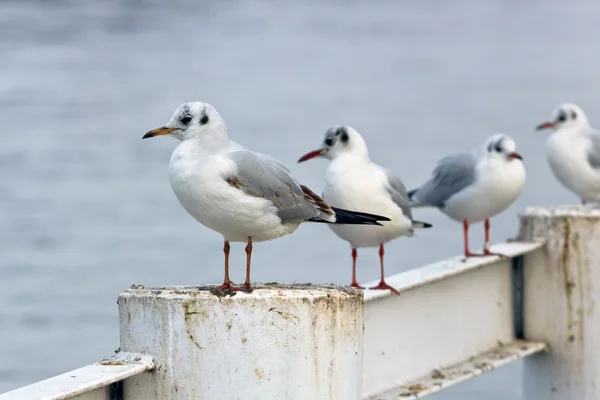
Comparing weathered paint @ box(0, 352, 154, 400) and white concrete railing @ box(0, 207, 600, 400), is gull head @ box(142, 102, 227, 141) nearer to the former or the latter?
white concrete railing @ box(0, 207, 600, 400)

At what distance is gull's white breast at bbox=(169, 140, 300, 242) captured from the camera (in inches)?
164

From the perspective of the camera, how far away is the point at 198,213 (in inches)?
166

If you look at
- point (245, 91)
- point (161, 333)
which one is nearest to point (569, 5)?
point (245, 91)

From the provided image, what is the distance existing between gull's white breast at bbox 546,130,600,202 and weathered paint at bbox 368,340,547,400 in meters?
4.11

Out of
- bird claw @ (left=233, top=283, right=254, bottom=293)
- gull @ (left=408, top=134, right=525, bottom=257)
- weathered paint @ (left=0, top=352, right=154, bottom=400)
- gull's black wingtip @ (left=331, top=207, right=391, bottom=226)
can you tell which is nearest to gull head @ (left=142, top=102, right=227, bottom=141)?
gull's black wingtip @ (left=331, top=207, right=391, bottom=226)

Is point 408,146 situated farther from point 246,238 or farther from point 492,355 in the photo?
point 246,238

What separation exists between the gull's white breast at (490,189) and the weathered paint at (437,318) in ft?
5.84

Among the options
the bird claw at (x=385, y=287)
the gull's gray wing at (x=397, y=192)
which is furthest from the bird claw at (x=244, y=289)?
the gull's gray wing at (x=397, y=192)

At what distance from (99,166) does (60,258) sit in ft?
18.4

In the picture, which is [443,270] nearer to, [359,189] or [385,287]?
[385,287]

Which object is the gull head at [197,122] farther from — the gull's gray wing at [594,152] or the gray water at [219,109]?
the gray water at [219,109]

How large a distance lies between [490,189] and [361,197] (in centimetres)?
172

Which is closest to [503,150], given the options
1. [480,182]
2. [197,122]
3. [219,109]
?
[480,182]

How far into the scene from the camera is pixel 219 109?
25.0 meters
